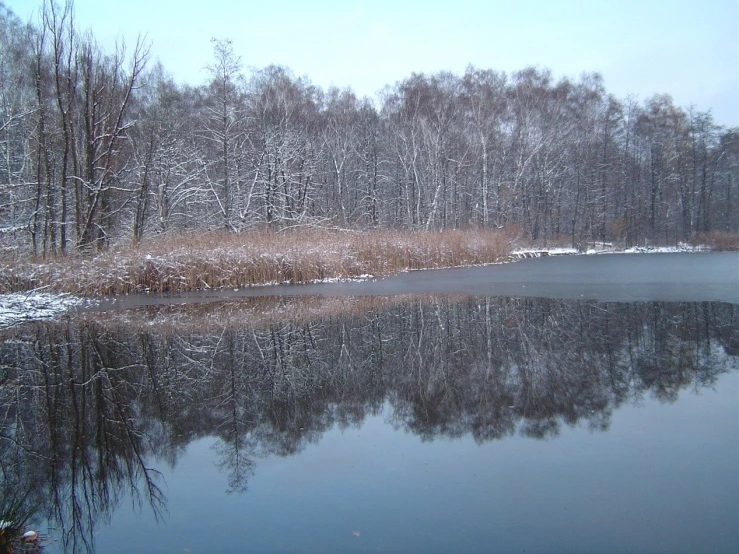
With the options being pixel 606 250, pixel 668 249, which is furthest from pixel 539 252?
pixel 668 249

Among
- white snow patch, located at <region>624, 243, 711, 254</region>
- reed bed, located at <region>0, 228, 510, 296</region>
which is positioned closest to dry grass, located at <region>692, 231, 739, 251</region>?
Answer: white snow patch, located at <region>624, 243, 711, 254</region>

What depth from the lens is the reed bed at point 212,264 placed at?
16.3 metres

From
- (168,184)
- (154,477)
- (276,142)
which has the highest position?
(276,142)

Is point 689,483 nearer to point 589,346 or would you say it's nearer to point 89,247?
point 589,346

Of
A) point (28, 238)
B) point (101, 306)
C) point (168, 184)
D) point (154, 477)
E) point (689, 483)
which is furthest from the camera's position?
point (168, 184)

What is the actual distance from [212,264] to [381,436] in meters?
13.9

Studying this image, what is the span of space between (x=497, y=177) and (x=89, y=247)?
116 feet

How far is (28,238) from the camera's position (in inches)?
928

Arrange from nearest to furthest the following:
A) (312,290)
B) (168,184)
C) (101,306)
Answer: (101,306) → (312,290) → (168,184)

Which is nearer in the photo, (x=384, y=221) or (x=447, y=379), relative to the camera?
(x=447, y=379)

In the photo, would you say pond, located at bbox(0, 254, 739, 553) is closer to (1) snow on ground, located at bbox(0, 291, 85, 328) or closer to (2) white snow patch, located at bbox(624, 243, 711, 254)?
(1) snow on ground, located at bbox(0, 291, 85, 328)

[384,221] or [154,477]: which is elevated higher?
[384,221]

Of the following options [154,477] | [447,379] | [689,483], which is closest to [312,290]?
[447,379]

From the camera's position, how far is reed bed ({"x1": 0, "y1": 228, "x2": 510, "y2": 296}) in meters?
16.3
